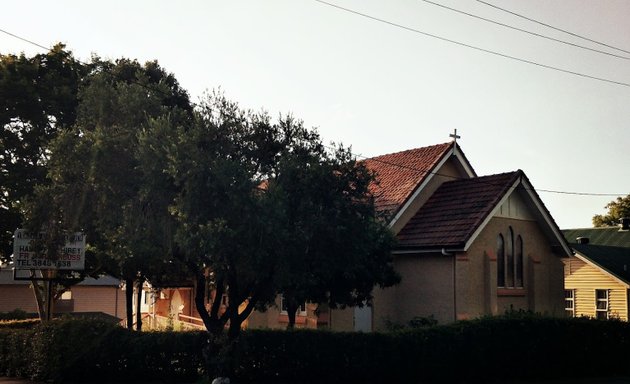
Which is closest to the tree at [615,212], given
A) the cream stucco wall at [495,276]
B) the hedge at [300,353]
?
the cream stucco wall at [495,276]

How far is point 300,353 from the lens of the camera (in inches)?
838

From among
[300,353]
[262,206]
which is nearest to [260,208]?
[262,206]

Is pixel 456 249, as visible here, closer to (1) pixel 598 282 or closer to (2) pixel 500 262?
(2) pixel 500 262

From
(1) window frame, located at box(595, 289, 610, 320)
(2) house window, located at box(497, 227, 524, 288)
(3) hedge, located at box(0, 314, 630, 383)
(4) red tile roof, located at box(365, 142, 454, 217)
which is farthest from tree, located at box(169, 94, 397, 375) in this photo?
(1) window frame, located at box(595, 289, 610, 320)

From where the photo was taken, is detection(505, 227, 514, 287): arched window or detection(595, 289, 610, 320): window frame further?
detection(595, 289, 610, 320): window frame

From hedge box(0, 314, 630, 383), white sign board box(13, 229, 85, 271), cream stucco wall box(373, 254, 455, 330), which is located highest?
white sign board box(13, 229, 85, 271)

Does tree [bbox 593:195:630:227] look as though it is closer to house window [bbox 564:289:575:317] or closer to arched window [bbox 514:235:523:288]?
house window [bbox 564:289:575:317]

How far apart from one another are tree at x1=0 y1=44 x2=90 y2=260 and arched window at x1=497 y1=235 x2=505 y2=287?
18.8 metres

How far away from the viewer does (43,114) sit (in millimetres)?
30969

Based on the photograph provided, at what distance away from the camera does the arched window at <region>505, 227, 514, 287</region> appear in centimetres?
3241

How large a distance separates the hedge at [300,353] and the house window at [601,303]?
21724 millimetres

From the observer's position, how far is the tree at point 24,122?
2995 centimetres

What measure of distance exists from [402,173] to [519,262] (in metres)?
6.69

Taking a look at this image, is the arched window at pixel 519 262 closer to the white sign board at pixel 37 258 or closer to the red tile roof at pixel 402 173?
the red tile roof at pixel 402 173
